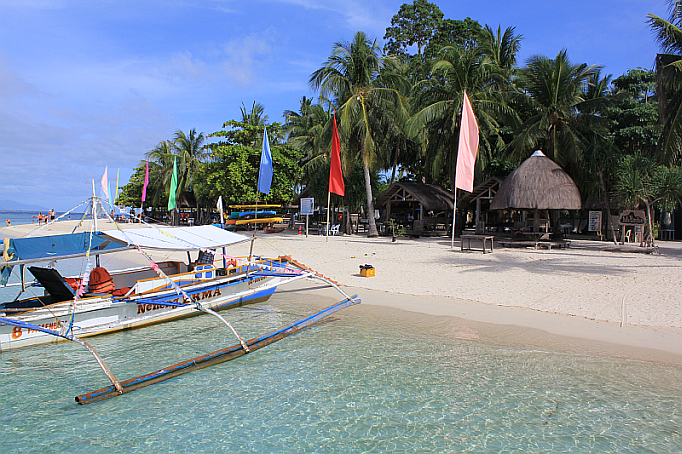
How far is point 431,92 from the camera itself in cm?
2478

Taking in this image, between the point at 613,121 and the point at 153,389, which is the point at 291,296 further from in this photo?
the point at 613,121

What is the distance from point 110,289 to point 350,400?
5.29 meters

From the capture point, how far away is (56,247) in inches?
305

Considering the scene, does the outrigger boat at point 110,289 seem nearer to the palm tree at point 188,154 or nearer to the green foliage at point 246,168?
the green foliage at point 246,168

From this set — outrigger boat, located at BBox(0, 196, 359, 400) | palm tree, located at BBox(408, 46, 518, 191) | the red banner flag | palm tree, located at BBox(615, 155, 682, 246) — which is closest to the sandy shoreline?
palm tree, located at BBox(615, 155, 682, 246)

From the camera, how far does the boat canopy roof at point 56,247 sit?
712cm

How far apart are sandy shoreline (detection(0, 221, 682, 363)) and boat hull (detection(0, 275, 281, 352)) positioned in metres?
3.26

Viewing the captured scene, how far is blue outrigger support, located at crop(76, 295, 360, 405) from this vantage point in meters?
5.64

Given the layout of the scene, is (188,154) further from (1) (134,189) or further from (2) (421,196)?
(2) (421,196)

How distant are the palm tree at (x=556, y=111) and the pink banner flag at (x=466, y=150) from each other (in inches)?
277

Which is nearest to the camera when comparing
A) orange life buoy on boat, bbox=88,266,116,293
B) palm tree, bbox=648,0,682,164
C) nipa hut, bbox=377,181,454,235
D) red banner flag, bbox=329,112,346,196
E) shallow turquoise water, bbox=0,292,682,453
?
shallow turquoise water, bbox=0,292,682,453

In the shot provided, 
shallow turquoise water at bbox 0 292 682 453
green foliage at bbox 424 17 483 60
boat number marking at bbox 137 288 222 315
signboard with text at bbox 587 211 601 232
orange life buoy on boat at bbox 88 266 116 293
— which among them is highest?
green foliage at bbox 424 17 483 60

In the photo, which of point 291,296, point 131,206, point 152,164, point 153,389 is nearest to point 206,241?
point 291,296

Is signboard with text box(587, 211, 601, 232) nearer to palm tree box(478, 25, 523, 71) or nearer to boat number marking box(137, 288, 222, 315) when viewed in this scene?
palm tree box(478, 25, 523, 71)
